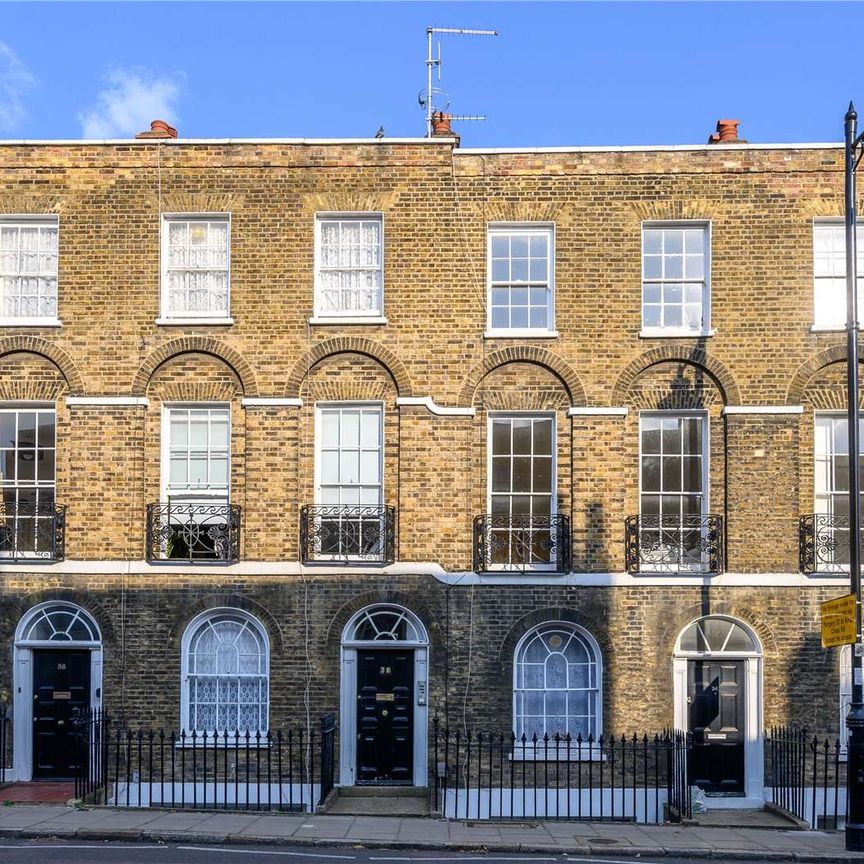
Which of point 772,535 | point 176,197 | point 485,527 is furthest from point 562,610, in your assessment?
point 176,197

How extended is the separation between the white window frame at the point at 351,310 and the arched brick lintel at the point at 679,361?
13.1 ft

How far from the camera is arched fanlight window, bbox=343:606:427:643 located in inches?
797

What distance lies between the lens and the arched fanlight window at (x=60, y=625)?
20.4 m

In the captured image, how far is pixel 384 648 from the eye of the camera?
20.3m

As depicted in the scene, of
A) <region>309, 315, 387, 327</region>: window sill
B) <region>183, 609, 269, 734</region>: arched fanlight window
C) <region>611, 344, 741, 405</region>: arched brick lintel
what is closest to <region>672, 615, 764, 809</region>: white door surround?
<region>611, 344, 741, 405</region>: arched brick lintel

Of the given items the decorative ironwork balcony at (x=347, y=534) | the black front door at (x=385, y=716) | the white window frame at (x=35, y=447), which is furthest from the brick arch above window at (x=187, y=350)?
the black front door at (x=385, y=716)

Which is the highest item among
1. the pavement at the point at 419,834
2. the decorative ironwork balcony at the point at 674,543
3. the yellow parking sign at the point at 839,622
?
the decorative ironwork balcony at the point at 674,543

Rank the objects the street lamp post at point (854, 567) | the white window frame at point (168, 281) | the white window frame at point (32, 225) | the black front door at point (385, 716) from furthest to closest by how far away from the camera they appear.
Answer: the white window frame at point (32, 225) → the white window frame at point (168, 281) → the black front door at point (385, 716) → the street lamp post at point (854, 567)

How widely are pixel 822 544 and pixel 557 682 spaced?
475cm

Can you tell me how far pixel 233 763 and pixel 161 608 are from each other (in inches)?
107

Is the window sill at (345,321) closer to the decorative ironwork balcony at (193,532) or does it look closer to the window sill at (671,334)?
the decorative ironwork balcony at (193,532)

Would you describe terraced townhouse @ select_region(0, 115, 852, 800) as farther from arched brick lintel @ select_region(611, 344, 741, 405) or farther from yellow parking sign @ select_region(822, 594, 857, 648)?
yellow parking sign @ select_region(822, 594, 857, 648)

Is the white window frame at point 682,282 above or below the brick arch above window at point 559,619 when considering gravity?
above

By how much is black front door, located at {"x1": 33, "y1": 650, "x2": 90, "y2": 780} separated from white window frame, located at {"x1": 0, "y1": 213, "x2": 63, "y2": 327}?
17.7 ft
